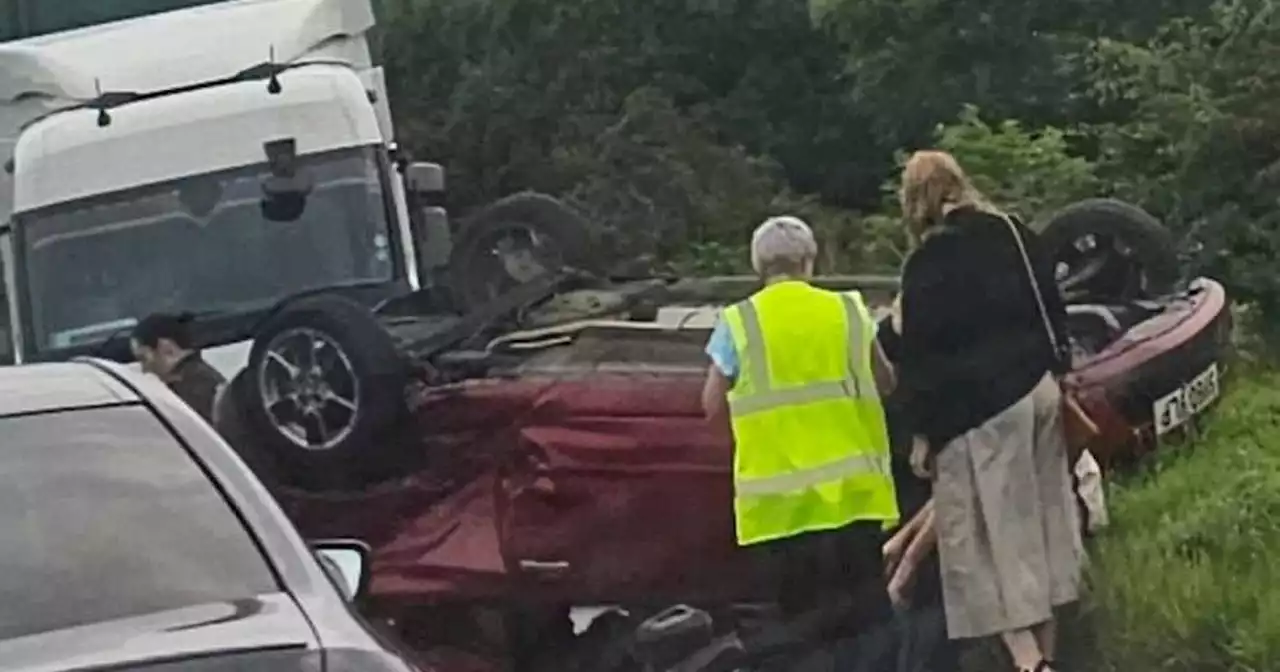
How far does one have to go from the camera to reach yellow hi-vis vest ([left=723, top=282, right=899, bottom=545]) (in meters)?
8.11

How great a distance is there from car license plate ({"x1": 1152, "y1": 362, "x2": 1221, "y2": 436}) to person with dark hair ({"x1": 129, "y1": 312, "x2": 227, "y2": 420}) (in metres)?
3.19

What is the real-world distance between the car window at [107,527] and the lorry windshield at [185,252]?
661 cm

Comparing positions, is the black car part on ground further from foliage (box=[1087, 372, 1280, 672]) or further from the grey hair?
the grey hair

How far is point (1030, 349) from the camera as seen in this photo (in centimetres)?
827

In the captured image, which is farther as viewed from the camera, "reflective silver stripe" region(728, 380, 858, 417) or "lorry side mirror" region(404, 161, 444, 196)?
"lorry side mirror" region(404, 161, 444, 196)

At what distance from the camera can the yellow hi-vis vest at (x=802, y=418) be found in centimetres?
811

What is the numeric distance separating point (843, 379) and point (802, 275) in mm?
346

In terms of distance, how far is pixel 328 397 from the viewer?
8930 mm

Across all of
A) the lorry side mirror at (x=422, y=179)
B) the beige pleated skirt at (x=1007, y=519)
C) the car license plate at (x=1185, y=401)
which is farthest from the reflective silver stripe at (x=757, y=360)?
the lorry side mirror at (x=422, y=179)

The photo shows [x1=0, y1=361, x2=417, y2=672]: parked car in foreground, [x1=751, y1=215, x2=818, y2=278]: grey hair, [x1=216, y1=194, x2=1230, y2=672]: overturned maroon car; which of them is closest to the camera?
[x1=0, y1=361, x2=417, y2=672]: parked car in foreground

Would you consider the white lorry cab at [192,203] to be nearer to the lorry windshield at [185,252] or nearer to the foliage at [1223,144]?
the lorry windshield at [185,252]

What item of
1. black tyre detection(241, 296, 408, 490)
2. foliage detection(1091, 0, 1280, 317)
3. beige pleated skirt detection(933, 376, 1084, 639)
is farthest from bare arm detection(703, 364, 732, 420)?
foliage detection(1091, 0, 1280, 317)

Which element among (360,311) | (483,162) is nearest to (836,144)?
(483,162)

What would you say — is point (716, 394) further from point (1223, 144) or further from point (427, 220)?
point (1223, 144)
